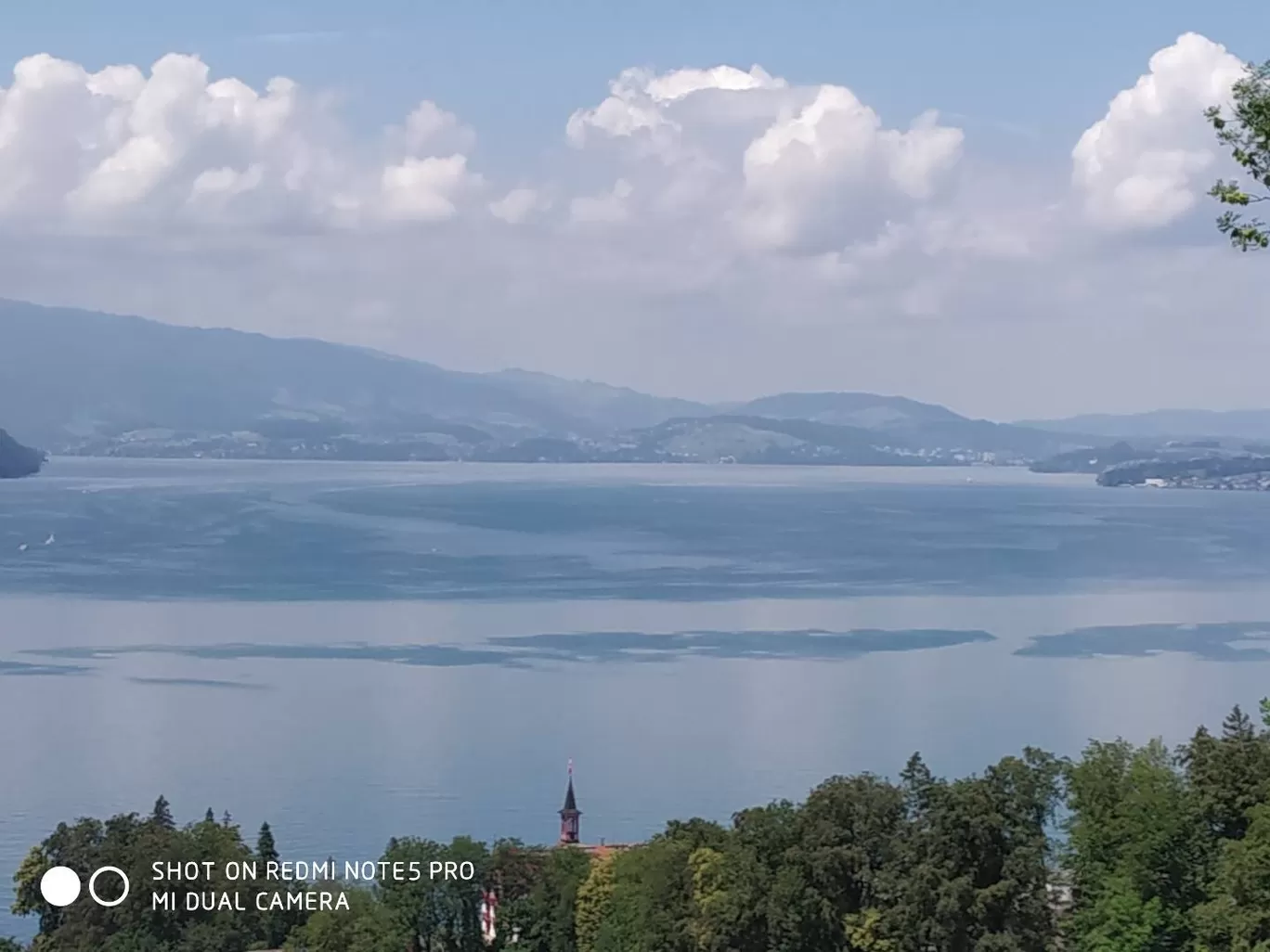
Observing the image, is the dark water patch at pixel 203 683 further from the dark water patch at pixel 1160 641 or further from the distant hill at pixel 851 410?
the distant hill at pixel 851 410

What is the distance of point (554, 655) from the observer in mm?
34625

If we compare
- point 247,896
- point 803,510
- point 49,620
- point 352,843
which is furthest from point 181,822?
point 803,510

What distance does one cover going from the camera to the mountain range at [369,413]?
12788 centimetres

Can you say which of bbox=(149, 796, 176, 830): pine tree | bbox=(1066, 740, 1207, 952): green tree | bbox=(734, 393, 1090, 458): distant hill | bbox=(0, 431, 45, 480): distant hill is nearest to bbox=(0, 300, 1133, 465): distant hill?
bbox=(734, 393, 1090, 458): distant hill

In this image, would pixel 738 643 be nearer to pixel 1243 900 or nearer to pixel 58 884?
pixel 58 884

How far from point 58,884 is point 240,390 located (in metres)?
139

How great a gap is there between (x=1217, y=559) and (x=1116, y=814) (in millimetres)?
47346

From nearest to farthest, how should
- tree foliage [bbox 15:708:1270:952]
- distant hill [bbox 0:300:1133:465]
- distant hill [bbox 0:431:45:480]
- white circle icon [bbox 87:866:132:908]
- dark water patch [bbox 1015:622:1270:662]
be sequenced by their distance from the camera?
tree foliage [bbox 15:708:1270:952], white circle icon [bbox 87:866:132:908], dark water patch [bbox 1015:622:1270:662], distant hill [bbox 0:431:45:480], distant hill [bbox 0:300:1133:465]

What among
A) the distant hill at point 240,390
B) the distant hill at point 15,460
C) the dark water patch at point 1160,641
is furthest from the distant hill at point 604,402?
the dark water patch at point 1160,641

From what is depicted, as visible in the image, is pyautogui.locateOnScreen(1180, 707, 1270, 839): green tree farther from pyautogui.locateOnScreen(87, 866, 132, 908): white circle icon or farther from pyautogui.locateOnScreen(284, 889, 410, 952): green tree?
pyautogui.locateOnScreen(87, 866, 132, 908): white circle icon

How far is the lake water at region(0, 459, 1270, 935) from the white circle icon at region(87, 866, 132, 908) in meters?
4.62

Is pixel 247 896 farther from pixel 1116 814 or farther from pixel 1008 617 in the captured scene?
pixel 1008 617

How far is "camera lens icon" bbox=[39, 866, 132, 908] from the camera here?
13.8 meters

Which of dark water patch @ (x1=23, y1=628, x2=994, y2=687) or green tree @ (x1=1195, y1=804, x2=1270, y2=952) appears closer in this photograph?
green tree @ (x1=1195, y1=804, x2=1270, y2=952)
